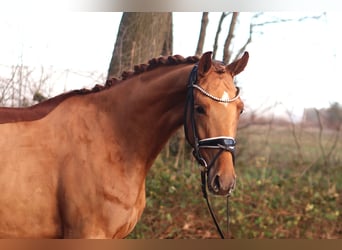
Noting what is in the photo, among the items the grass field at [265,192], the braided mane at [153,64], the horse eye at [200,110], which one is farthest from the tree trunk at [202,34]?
the horse eye at [200,110]

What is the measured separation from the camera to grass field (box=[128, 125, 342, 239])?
416 cm

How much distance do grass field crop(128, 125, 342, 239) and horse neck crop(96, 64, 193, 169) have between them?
161 centimetres

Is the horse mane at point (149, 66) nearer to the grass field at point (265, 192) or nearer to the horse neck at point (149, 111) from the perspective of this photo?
the horse neck at point (149, 111)

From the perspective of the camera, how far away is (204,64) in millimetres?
2408

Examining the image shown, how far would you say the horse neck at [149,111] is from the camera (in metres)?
2.53

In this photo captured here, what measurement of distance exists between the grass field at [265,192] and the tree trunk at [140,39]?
0.82 meters

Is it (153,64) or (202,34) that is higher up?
(202,34)

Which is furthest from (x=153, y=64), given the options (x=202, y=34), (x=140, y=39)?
(x=202, y=34)

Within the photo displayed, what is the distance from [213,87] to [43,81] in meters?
1.88

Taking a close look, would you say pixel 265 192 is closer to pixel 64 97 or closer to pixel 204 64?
pixel 204 64

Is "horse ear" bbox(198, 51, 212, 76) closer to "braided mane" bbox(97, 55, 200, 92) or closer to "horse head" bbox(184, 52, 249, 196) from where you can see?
"horse head" bbox(184, 52, 249, 196)

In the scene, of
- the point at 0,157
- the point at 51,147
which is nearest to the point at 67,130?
the point at 51,147

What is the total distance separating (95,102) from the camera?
102 inches

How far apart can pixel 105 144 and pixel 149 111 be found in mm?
287
